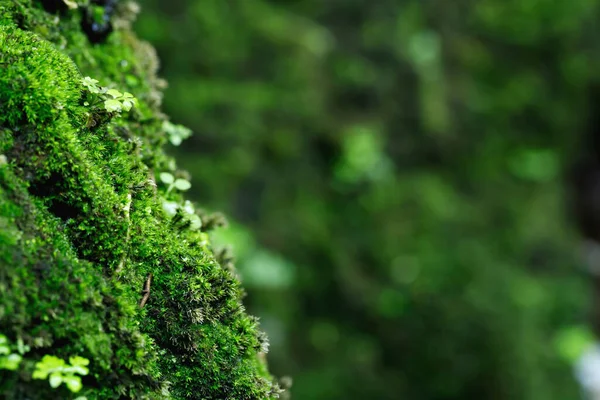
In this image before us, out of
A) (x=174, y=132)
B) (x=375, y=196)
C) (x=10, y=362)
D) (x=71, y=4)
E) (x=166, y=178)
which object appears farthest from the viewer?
(x=375, y=196)

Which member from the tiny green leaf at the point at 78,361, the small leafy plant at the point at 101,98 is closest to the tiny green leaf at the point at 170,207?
the small leafy plant at the point at 101,98

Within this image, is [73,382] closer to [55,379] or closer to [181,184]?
[55,379]

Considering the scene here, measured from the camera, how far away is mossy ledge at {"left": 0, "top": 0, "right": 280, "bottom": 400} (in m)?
1.53

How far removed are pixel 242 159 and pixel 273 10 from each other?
6.58ft

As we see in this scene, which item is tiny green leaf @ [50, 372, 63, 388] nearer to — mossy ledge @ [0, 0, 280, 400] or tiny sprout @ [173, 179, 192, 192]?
mossy ledge @ [0, 0, 280, 400]

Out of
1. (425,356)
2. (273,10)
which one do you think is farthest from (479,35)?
(425,356)

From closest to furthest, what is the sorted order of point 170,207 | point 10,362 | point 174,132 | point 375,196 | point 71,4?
point 10,362, point 170,207, point 71,4, point 174,132, point 375,196

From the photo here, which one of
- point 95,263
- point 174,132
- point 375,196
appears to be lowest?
point 95,263

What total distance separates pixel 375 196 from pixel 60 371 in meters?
5.66

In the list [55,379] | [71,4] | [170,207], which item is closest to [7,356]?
[55,379]

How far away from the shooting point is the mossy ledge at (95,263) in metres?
1.53

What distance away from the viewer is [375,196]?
6.93 metres

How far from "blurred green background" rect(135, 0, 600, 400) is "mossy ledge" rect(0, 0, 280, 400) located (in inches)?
132

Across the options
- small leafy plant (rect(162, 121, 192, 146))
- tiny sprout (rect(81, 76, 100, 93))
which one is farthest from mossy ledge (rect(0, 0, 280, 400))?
small leafy plant (rect(162, 121, 192, 146))
